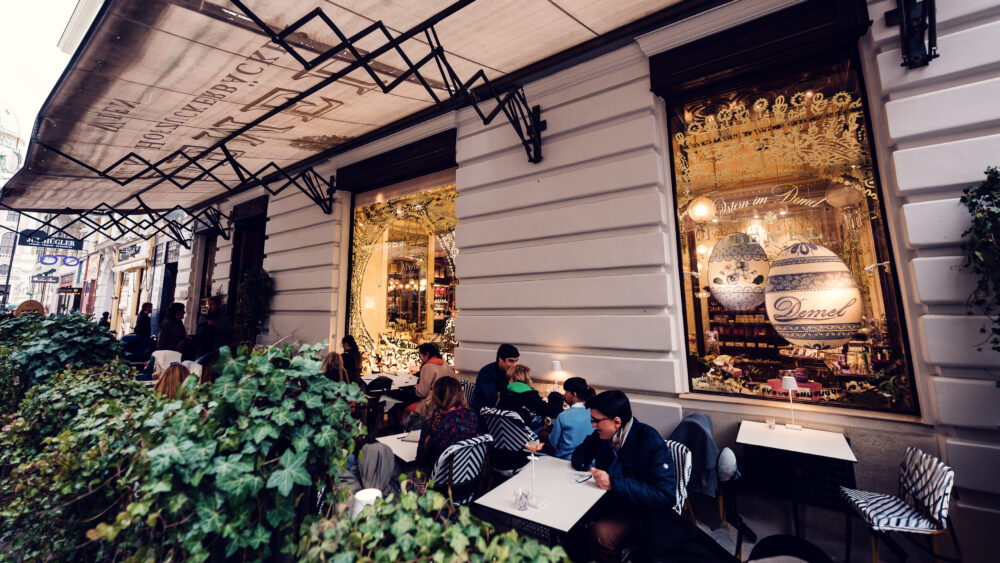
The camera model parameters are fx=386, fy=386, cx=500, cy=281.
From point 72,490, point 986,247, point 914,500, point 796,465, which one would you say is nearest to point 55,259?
point 72,490

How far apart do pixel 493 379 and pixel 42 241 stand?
20.2m

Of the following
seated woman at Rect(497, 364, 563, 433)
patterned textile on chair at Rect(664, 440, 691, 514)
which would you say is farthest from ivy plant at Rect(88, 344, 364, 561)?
seated woman at Rect(497, 364, 563, 433)

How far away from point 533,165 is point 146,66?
5.20 m

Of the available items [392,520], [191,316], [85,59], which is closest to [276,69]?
[85,59]

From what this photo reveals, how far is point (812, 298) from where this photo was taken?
4148 mm

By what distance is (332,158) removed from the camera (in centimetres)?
899

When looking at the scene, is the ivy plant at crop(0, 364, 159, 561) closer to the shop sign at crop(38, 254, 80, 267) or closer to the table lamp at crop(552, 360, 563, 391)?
the table lamp at crop(552, 360, 563, 391)

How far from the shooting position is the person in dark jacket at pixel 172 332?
8.84 metres

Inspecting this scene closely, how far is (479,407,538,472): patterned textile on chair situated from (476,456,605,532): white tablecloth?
0.39 meters

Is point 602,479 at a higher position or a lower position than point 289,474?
lower

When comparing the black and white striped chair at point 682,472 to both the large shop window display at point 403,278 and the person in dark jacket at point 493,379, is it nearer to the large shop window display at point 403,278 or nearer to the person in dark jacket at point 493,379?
the person in dark jacket at point 493,379

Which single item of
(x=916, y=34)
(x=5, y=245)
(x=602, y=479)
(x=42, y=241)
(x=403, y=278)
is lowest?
(x=602, y=479)

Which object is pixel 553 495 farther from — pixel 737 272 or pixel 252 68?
pixel 252 68

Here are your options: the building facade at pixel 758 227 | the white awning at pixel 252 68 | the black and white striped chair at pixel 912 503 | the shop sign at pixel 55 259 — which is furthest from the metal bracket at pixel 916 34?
the shop sign at pixel 55 259
